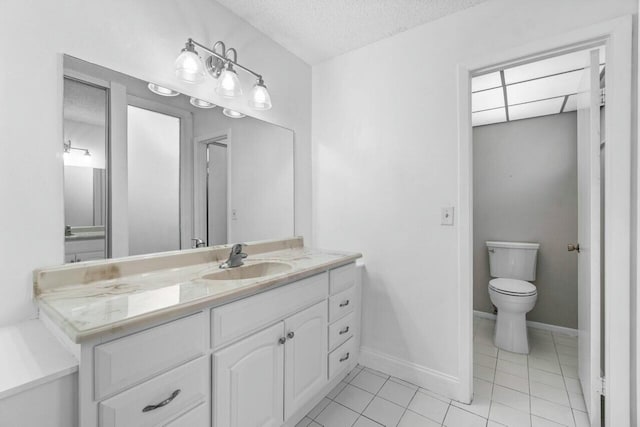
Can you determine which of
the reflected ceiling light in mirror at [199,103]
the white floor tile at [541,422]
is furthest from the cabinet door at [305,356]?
the reflected ceiling light in mirror at [199,103]

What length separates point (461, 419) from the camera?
59.7 inches

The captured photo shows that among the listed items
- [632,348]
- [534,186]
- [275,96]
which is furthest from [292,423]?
[534,186]

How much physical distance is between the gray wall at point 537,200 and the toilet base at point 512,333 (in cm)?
58

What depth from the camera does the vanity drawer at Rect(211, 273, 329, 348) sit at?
1026 millimetres

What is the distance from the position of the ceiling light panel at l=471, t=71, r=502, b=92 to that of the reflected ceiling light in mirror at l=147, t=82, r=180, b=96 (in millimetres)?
1891

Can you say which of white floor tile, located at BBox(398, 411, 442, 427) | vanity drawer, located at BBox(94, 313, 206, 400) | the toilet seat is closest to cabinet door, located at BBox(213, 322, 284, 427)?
vanity drawer, located at BBox(94, 313, 206, 400)

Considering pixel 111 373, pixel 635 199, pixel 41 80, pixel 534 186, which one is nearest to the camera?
pixel 111 373

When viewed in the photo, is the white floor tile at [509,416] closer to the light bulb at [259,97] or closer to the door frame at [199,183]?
the door frame at [199,183]

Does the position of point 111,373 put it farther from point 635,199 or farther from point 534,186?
point 534,186

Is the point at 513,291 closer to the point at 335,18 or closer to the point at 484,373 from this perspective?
the point at 484,373

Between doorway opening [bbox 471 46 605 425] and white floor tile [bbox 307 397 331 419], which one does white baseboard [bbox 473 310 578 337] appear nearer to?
doorway opening [bbox 471 46 605 425]

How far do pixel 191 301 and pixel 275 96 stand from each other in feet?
5.00

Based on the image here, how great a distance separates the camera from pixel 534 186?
2631 mm

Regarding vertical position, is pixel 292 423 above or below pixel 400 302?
below
